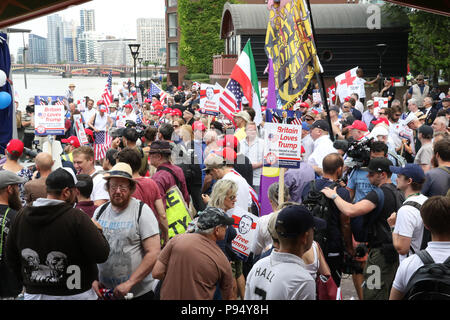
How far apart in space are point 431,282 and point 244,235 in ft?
7.83

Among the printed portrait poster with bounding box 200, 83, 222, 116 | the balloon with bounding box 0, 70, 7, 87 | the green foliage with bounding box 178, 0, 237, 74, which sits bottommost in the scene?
the printed portrait poster with bounding box 200, 83, 222, 116

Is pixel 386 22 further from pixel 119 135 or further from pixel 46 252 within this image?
pixel 46 252

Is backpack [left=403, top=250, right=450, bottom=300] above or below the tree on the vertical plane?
below

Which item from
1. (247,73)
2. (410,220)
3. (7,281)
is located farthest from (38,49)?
(410,220)

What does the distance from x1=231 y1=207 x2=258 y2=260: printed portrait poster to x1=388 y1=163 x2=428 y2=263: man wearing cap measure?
4.44 feet

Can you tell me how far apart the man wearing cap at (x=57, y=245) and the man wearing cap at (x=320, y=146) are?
4.27 metres

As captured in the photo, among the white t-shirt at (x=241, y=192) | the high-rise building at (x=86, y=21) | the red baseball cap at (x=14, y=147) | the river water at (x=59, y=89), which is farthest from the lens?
the high-rise building at (x=86, y=21)

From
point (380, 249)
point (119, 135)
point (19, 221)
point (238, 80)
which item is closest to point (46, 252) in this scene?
point (19, 221)

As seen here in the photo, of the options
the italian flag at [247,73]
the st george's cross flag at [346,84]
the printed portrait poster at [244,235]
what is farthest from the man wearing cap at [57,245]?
the st george's cross flag at [346,84]

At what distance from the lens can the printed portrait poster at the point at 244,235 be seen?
17.5 ft

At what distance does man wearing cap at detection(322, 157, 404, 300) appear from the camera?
537cm

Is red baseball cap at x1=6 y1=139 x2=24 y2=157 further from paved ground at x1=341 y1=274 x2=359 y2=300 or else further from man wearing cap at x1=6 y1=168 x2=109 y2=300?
paved ground at x1=341 y1=274 x2=359 y2=300

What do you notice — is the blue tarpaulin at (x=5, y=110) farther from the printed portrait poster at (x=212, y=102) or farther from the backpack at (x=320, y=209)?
the printed portrait poster at (x=212, y=102)

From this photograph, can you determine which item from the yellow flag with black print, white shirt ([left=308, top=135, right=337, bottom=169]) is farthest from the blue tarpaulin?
white shirt ([left=308, top=135, right=337, bottom=169])
